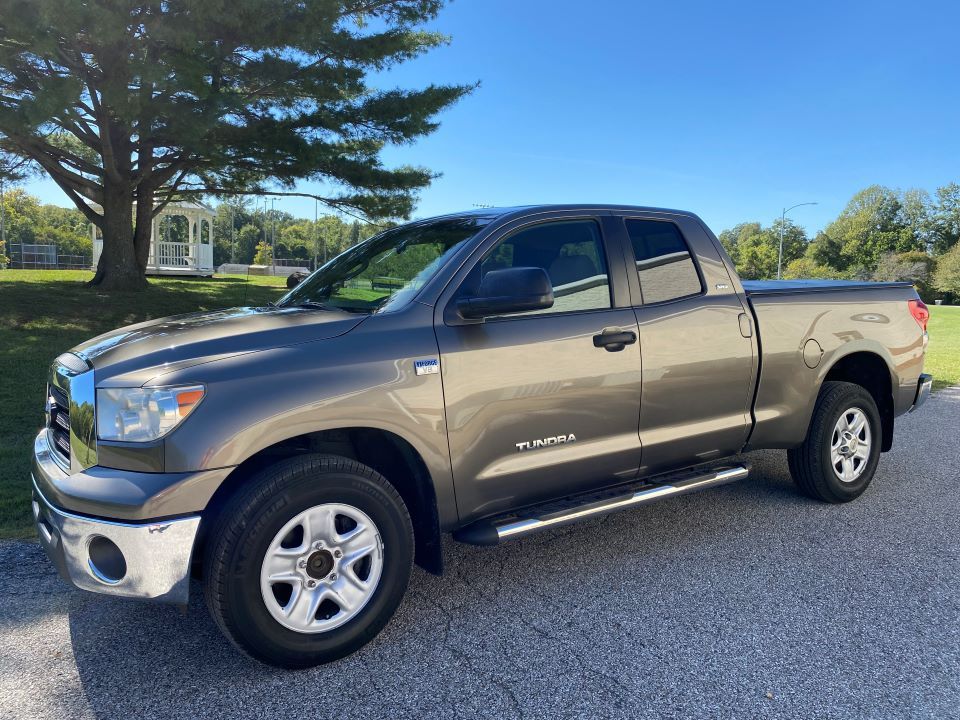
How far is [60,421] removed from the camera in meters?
3.10

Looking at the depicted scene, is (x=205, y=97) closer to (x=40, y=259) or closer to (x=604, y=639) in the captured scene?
(x=604, y=639)

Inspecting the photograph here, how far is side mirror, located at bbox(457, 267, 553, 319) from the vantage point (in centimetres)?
312

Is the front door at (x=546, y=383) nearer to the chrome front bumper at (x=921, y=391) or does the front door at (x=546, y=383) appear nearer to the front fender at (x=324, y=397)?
the front fender at (x=324, y=397)

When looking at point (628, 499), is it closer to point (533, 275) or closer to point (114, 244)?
point (533, 275)

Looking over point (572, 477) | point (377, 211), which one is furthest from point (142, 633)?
point (377, 211)

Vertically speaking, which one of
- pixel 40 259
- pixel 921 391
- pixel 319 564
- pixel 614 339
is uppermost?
pixel 40 259

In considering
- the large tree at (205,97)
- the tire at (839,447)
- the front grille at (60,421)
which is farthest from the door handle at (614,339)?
the large tree at (205,97)

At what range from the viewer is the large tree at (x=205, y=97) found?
38.3 feet

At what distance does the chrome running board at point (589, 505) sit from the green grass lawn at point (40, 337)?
53.9 inches

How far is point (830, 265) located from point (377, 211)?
99.2 m

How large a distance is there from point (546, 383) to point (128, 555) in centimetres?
190

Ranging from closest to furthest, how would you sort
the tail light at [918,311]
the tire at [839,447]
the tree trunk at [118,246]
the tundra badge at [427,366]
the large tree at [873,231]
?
the tundra badge at [427,366], the tire at [839,447], the tail light at [918,311], the tree trunk at [118,246], the large tree at [873,231]

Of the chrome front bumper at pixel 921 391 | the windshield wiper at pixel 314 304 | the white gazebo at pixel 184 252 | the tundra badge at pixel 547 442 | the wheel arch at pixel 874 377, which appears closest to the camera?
the tundra badge at pixel 547 442

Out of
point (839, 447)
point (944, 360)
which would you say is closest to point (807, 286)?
point (839, 447)
